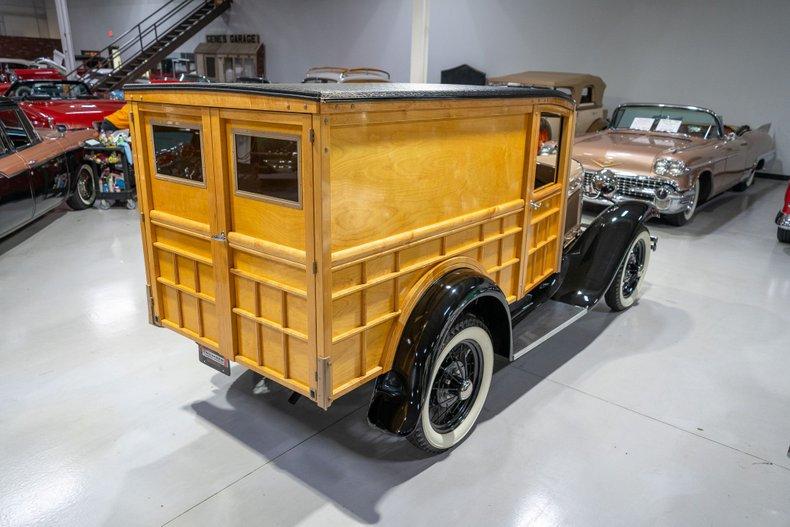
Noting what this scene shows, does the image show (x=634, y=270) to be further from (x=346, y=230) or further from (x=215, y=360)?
(x=215, y=360)

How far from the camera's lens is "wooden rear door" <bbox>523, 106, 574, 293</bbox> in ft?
11.5

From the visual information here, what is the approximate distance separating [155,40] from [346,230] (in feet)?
70.9

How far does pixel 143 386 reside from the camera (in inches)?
143

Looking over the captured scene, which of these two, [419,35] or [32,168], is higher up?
[419,35]

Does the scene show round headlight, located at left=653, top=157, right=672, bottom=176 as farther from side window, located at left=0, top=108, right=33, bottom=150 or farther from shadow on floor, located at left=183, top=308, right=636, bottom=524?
side window, located at left=0, top=108, right=33, bottom=150

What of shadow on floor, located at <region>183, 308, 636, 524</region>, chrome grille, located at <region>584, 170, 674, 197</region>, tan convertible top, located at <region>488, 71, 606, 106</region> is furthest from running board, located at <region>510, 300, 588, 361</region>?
tan convertible top, located at <region>488, 71, 606, 106</region>

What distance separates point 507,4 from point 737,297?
11.4 m

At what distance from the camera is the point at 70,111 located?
10.3 metres

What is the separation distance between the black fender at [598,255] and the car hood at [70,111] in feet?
30.7

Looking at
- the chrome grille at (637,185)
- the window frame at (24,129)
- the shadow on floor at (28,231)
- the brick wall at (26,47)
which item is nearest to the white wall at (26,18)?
the brick wall at (26,47)

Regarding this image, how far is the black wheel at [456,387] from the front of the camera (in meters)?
2.83

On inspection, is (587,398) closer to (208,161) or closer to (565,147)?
(565,147)

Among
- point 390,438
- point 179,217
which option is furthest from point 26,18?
point 390,438

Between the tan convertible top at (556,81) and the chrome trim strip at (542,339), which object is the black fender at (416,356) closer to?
the chrome trim strip at (542,339)
